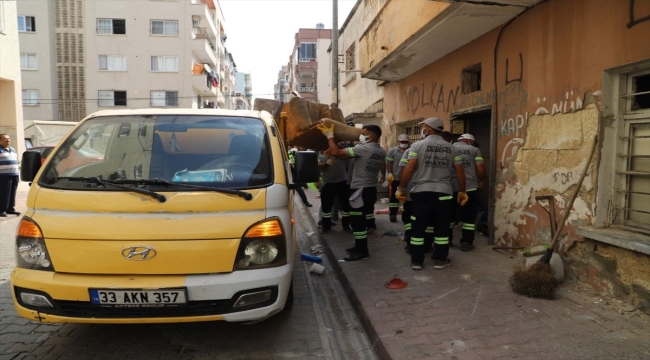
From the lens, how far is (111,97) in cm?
3319

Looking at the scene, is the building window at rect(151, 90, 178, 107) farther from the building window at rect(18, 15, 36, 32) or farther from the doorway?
the doorway

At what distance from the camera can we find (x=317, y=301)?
173 inches

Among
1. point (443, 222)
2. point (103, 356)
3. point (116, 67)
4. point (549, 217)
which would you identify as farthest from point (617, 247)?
point (116, 67)

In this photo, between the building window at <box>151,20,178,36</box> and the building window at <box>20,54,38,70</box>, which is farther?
the building window at <box>151,20,178,36</box>

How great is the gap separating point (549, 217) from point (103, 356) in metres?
4.49

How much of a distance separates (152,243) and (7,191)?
774 centimetres

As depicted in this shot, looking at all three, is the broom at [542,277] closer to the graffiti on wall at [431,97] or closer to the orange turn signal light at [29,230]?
the graffiti on wall at [431,97]

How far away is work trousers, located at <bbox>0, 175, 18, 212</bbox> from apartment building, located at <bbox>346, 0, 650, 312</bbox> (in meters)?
7.98

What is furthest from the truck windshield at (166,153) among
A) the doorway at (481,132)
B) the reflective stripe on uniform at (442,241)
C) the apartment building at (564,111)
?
the doorway at (481,132)

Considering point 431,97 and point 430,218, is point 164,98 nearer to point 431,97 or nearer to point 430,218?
point 431,97

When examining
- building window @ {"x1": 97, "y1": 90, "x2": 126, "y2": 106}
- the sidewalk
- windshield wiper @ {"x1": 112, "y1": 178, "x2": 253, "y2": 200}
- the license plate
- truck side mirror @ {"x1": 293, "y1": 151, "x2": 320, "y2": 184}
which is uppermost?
building window @ {"x1": 97, "y1": 90, "x2": 126, "y2": 106}

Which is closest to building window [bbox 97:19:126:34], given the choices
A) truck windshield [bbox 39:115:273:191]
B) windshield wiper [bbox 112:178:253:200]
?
truck windshield [bbox 39:115:273:191]

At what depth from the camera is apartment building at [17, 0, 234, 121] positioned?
1287 inches

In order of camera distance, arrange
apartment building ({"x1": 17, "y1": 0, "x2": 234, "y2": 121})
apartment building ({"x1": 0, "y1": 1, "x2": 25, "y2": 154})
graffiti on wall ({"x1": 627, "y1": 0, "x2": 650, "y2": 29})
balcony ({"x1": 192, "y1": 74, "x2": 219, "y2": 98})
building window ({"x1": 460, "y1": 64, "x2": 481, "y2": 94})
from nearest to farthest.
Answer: graffiti on wall ({"x1": 627, "y1": 0, "x2": 650, "y2": 29})
building window ({"x1": 460, "y1": 64, "x2": 481, "y2": 94})
apartment building ({"x1": 0, "y1": 1, "x2": 25, "y2": 154})
apartment building ({"x1": 17, "y1": 0, "x2": 234, "y2": 121})
balcony ({"x1": 192, "y1": 74, "x2": 219, "y2": 98})
